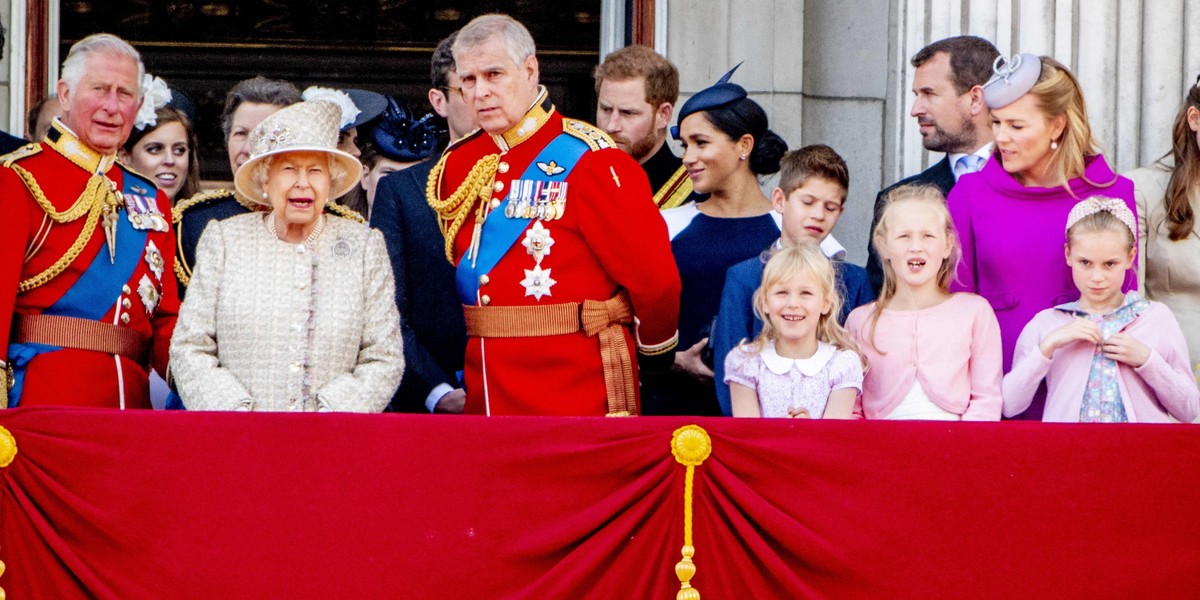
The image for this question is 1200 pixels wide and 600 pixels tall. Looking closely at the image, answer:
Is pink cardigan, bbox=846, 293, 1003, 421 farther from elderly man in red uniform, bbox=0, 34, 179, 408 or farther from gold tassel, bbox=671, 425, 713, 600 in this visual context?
elderly man in red uniform, bbox=0, 34, 179, 408

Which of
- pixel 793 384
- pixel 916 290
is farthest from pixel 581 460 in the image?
pixel 916 290

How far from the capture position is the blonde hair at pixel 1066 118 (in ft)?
17.0

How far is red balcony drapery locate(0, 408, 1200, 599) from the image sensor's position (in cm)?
425

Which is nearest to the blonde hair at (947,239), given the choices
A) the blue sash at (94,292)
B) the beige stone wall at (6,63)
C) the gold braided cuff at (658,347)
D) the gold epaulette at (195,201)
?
the gold braided cuff at (658,347)

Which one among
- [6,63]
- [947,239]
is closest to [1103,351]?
[947,239]

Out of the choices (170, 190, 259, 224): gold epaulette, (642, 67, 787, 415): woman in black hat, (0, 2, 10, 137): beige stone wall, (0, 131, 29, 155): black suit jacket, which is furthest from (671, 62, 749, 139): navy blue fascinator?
(0, 2, 10, 137): beige stone wall

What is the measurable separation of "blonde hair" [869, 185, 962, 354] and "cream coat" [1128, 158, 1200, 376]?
595 mm

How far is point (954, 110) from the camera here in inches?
233

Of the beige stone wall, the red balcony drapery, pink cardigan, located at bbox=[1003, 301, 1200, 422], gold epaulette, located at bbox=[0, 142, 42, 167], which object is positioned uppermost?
the beige stone wall

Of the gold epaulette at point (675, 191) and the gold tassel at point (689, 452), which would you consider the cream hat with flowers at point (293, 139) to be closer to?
the gold tassel at point (689, 452)

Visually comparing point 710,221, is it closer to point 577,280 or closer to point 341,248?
point 577,280

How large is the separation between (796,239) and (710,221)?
0.41 meters

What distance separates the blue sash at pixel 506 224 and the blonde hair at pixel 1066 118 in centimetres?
128

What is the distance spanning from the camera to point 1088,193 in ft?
17.0
